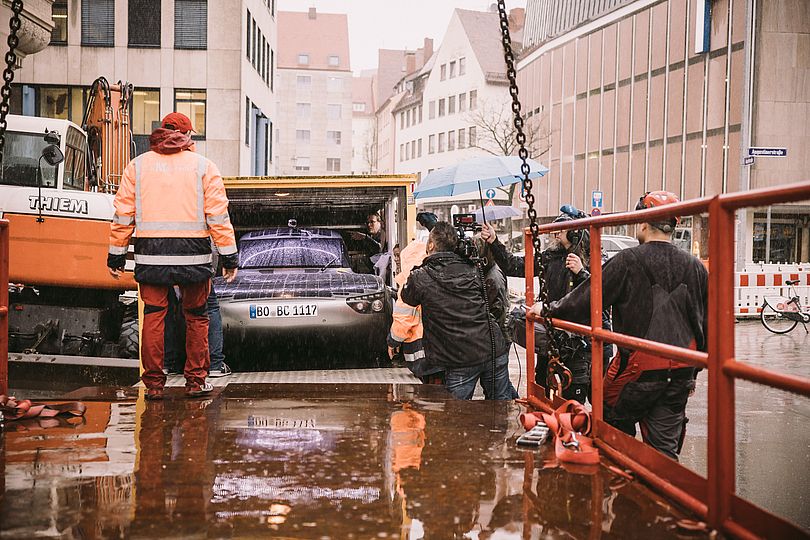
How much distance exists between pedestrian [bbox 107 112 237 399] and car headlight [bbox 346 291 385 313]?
87.1 inches

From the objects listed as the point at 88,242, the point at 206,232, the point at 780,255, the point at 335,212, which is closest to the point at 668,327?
the point at 206,232

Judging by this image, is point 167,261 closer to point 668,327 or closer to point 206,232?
point 206,232

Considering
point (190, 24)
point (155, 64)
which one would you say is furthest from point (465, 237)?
point (190, 24)

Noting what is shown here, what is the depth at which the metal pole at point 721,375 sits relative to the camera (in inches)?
117

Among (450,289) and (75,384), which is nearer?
(450,289)

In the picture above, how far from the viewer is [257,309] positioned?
25.3ft

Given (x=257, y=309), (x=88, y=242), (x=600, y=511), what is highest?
(x=88, y=242)

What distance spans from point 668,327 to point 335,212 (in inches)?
292

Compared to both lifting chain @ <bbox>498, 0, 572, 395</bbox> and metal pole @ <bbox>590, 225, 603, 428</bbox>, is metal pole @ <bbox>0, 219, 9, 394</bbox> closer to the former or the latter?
lifting chain @ <bbox>498, 0, 572, 395</bbox>

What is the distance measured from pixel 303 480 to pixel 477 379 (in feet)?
9.76

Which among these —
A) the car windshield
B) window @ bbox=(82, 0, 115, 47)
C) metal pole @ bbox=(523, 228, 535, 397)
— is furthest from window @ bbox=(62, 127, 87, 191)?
window @ bbox=(82, 0, 115, 47)

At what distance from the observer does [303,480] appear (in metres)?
3.71

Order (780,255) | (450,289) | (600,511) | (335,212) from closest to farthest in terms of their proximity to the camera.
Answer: (600,511) → (450,289) → (335,212) → (780,255)

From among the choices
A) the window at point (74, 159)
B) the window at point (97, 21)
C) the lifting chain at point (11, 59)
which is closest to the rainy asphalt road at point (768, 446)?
the lifting chain at point (11, 59)
